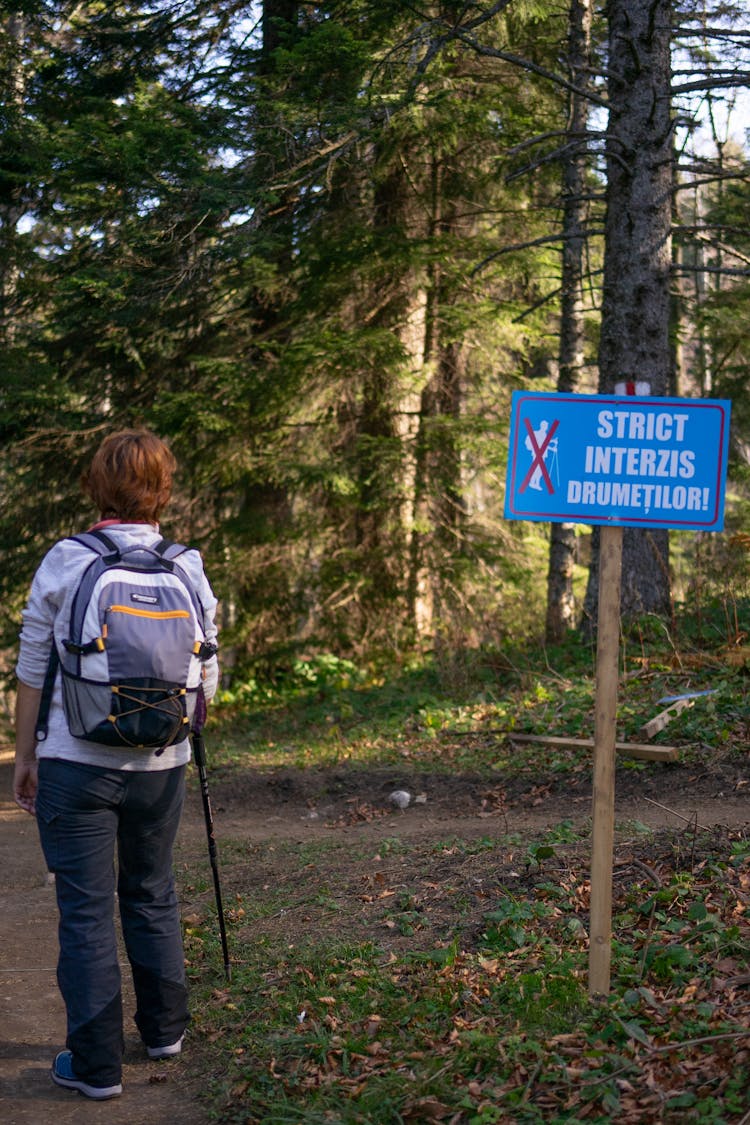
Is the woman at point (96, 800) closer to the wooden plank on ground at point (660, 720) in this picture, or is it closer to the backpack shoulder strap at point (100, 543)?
the backpack shoulder strap at point (100, 543)

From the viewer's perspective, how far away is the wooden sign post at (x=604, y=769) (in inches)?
148

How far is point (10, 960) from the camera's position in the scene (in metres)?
5.26

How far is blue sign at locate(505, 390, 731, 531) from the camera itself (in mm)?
3758

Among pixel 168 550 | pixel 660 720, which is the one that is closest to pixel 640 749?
pixel 660 720

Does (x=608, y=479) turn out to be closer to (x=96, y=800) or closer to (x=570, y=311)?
(x=96, y=800)

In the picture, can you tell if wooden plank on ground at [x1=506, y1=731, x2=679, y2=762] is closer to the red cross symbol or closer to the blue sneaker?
the red cross symbol

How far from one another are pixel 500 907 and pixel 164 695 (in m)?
1.96

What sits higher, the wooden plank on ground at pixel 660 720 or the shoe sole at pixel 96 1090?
the wooden plank on ground at pixel 660 720

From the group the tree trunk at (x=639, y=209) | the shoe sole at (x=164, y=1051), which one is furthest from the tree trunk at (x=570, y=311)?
the shoe sole at (x=164, y=1051)

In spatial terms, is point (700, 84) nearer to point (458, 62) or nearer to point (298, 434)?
point (458, 62)

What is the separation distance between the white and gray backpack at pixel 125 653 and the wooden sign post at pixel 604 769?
1441 mm

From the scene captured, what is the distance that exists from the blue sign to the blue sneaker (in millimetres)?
2401

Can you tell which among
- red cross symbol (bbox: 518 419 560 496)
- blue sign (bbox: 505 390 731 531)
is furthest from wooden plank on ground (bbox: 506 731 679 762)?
red cross symbol (bbox: 518 419 560 496)

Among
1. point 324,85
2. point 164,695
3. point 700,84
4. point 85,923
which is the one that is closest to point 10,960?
point 85,923
